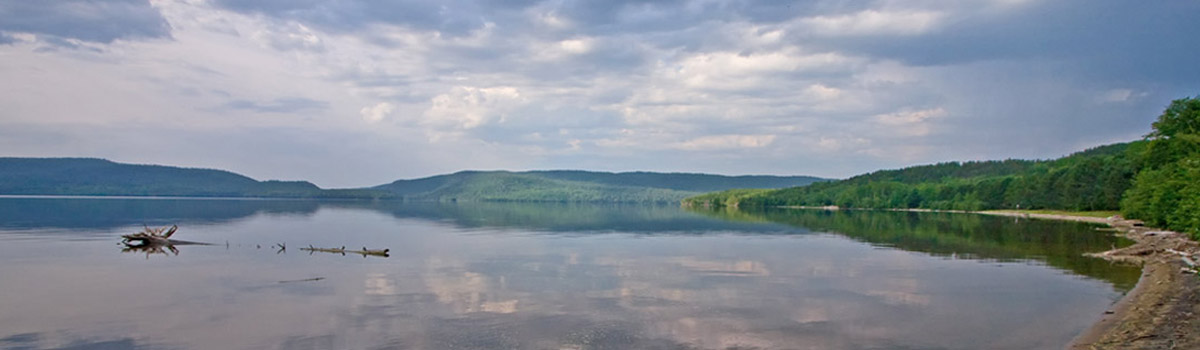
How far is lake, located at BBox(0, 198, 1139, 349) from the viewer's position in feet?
67.4

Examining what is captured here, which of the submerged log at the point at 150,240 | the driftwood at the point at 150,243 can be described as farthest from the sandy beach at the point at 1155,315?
the submerged log at the point at 150,240

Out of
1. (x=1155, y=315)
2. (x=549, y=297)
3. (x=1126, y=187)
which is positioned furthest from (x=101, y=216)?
(x=1126, y=187)

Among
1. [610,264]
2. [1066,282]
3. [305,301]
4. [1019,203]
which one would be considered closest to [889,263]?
[1066,282]

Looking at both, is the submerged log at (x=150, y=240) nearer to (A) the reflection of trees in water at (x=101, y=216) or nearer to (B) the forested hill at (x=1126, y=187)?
(A) the reflection of trees in water at (x=101, y=216)

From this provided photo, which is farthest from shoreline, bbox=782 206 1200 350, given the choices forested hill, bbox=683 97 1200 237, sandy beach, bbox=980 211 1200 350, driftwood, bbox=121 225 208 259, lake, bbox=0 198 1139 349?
driftwood, bbox=121 225 208 259

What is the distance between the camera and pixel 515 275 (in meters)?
34.9

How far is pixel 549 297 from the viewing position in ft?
91.4

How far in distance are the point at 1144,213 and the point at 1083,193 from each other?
170ft

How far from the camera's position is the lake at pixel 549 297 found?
67.4 ft

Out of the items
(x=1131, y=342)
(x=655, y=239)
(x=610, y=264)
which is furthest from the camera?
(x=655, y=239)

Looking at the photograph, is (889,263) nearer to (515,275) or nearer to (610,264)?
(610,264)

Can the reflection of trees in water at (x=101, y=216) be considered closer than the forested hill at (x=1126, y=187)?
No

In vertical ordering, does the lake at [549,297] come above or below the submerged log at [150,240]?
below

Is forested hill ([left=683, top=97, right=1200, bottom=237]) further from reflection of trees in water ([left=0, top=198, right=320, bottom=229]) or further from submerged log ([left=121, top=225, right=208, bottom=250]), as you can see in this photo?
reflection of trees in water ([left=0, top=198, right=320, bottom=229])
